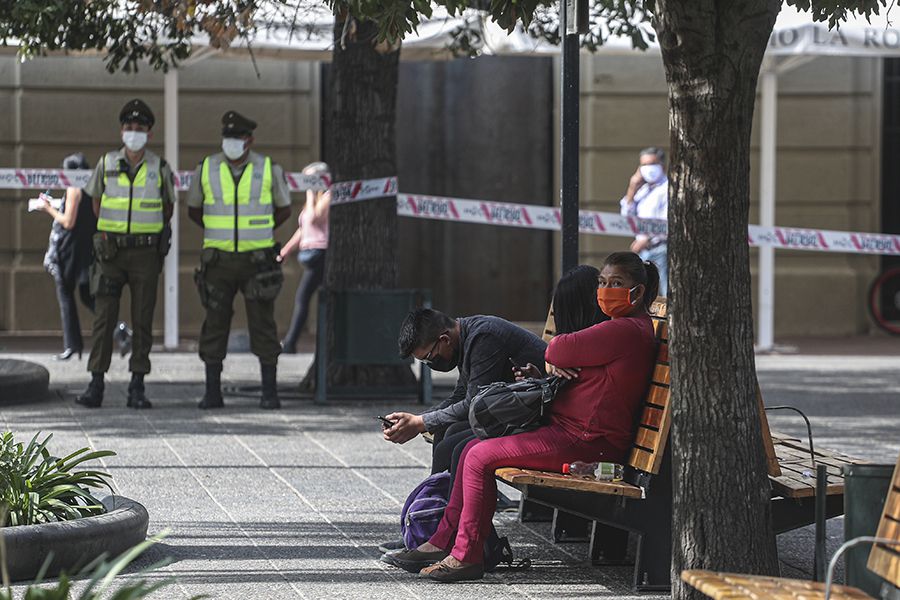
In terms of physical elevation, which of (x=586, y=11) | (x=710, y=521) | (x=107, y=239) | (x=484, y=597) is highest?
(x=586, y=11)

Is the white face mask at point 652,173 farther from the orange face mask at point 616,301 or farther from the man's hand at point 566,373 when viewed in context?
the man's hand at point 566,373

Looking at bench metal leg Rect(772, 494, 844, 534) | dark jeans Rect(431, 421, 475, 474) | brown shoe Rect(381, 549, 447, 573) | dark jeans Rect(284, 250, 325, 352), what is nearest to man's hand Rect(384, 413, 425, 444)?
dark jeans Rect(431, 421, 475, 474)

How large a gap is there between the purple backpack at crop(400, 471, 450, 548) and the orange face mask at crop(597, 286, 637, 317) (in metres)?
0.96

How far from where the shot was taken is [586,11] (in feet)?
22.6

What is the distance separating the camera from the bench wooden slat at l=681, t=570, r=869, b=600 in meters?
4.09

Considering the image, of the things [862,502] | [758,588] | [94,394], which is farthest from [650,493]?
[94,394]

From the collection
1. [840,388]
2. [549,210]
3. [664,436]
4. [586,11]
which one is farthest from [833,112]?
[664,436]

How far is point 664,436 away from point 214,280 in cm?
550

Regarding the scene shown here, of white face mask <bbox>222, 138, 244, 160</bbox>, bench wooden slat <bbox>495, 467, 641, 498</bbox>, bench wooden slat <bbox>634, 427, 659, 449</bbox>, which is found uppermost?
white face mask <bbox>222, 138, 244, 160</bbox>

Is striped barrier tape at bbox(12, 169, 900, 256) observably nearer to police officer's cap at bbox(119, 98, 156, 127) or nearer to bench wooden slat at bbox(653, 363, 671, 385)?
police officer's cap at bbox(119, 98, 156, 127)

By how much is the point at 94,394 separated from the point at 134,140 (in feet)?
5.55

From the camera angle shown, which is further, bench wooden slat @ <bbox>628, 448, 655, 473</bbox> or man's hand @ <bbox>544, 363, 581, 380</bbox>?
man's hand @ <bbox>544, 363, 581, 380</bbox>

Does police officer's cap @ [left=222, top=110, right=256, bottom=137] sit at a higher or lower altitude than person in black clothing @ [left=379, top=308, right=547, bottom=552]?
higher

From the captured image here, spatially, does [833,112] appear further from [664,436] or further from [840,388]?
[664,436]
